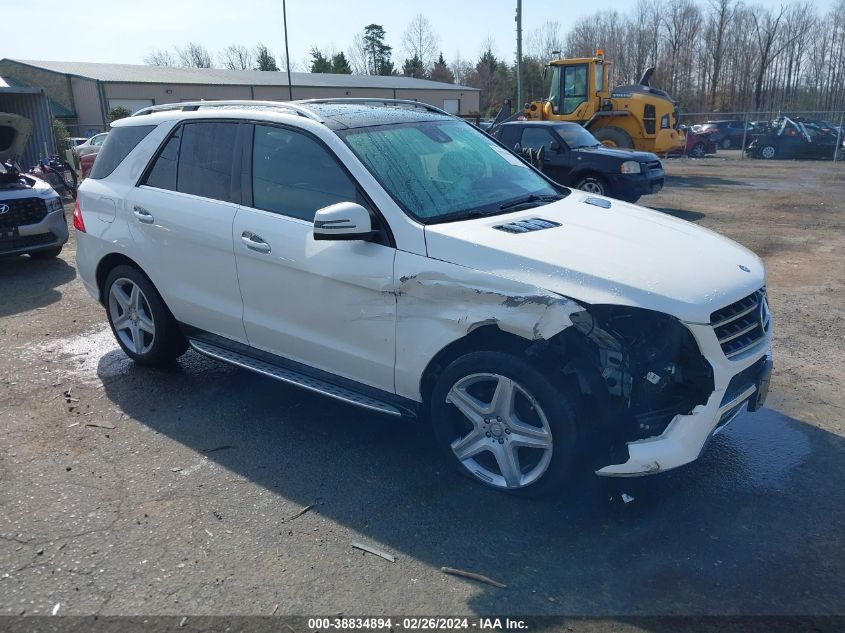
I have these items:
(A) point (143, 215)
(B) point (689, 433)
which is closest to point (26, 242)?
(A) point (143, 215)

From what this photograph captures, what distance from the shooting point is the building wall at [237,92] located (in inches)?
1692

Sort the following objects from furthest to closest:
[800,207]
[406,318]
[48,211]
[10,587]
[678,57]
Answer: [678,57], [800,207], [48,211], [406,318], [10,587]

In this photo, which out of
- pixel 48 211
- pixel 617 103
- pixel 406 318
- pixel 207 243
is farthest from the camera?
pixel 617 103

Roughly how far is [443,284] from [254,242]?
1.35 metres

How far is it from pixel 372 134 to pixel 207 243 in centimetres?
128

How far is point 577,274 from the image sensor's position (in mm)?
3135

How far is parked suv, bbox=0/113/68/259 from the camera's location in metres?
8.52

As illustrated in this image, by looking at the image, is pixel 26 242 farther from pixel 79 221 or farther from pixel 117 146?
pixel 117 146

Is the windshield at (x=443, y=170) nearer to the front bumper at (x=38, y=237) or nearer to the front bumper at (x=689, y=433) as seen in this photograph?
the front bumper at (x=689, y=433)

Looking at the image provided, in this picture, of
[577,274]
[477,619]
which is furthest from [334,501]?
[577,274]

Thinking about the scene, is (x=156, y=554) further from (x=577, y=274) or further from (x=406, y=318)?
(x=577, y=274)

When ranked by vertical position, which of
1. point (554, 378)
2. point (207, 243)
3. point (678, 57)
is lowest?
point (554, 378)

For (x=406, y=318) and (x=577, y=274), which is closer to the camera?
(x=577, y=274)

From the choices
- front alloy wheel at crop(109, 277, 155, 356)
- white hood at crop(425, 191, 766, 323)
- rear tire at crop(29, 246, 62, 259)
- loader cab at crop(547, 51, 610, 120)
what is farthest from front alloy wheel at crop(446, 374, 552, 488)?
loader cab at crop(547, 51, 610, 120)
